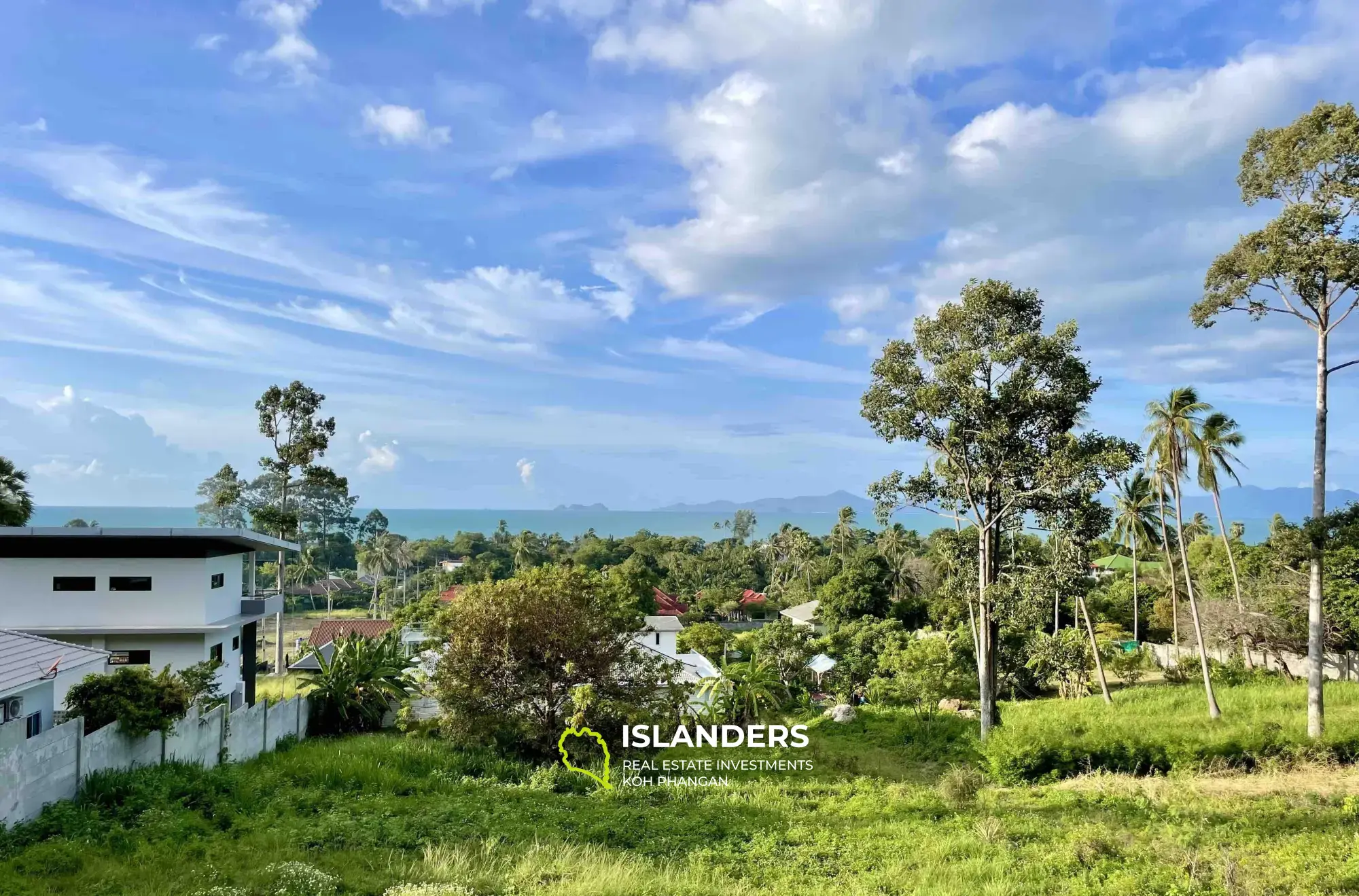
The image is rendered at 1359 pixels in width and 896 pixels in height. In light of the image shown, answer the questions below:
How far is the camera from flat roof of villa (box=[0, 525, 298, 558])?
58.2 feet

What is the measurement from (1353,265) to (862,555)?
3549cm

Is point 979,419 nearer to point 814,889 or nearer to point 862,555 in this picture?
point 814,889

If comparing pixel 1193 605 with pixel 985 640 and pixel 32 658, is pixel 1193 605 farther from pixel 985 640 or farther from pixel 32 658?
pixel 32 658

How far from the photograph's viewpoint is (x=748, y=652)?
1412 inches

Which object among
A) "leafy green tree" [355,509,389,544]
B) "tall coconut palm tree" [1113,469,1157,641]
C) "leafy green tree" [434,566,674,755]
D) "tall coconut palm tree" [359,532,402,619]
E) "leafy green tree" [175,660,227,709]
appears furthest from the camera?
"leafy green tree" [355,509,389,544]

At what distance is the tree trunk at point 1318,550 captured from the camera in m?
15.1

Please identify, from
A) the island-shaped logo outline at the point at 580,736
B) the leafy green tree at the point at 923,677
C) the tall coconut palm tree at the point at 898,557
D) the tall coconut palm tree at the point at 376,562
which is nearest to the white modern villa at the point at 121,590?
the island-shaped logo outline at the point at 580,736

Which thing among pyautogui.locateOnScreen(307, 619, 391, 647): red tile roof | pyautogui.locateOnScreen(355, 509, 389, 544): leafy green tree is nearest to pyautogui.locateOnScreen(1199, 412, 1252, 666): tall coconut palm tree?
pyautogui.locateOnScreen(307, 619, 391, 647): red tile roof

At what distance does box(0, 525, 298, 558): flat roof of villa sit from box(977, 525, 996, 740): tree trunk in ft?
59.3

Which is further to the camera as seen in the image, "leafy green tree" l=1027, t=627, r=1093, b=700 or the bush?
"leafy green tree" l=1027, t=627, r=1093, b=700

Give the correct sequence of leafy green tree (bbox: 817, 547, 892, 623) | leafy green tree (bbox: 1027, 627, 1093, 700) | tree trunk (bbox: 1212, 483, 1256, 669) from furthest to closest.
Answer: leafy green tree (bbox: 817, 547, 892, 623) < tree trunk (bbox: 1212, 483, 1256, 669) < leafy green tree (bbox: 1027, 627, 1093, 700)

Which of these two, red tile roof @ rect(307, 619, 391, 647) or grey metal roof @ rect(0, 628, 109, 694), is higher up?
grey metal roof @ rect(0, 628, 109, 694)

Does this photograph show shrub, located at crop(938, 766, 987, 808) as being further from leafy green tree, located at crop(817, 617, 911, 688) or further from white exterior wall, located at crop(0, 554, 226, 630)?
white exterior wall, located at crop(0, 554, 226, 630)

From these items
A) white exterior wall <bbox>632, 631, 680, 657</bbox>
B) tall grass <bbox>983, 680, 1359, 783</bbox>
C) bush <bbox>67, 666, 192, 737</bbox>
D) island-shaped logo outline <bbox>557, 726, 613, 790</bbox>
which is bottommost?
white exterior wall <bbox>632, 631, 680, 657</bbox>
